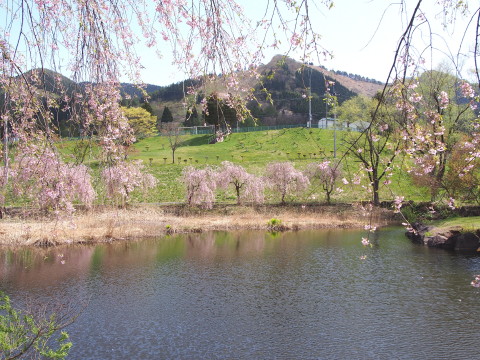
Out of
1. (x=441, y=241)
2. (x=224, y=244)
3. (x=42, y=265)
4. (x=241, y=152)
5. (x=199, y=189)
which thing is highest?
(x=241, y=152)

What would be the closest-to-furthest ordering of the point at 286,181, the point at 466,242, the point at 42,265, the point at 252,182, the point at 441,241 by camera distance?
the point at 42,265 → the point at 466,242 → the point at 441,241 → the point at 252,182 → the point at 286,181

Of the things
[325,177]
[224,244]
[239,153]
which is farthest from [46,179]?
[239,153]

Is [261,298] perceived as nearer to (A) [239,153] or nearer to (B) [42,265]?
(B) [42,265]

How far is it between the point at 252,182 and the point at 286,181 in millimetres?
2941

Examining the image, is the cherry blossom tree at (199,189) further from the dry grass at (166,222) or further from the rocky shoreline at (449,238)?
the rocky shoreline at (449,238)

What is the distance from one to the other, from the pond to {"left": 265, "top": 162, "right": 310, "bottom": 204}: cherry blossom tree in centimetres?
1403

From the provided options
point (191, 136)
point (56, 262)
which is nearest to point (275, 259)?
point (56, 262)

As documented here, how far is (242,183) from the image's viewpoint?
37.9 meters

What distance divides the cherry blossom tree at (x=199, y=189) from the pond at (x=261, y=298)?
12.2 metres

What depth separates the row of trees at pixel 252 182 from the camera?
36.2 m

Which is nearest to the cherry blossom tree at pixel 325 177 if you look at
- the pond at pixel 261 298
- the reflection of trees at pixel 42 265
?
the pond at pixel 261 298

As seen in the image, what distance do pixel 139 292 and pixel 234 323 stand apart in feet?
15.2

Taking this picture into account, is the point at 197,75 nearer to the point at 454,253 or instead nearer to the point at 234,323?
the point at 234,323

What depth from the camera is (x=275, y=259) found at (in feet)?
67.7
